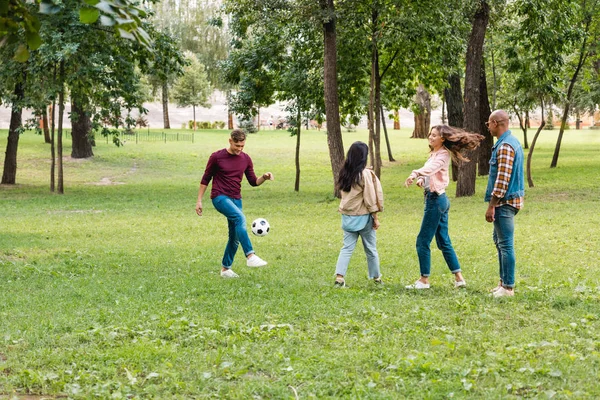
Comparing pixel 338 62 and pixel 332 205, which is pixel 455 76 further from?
pixel 332 205

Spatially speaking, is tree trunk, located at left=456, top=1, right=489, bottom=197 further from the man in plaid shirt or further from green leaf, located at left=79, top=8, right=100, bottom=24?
green leaf, located at left=79, top=8, right=100, bottom=24

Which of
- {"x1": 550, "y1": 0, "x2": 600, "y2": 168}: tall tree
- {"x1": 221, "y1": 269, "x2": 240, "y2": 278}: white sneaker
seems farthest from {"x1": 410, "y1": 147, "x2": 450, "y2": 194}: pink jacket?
{"x1": 550, "y1": 0, "x2": 600, "y2": 168}: tall tree

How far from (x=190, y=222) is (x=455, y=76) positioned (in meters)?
Answer: 13.2

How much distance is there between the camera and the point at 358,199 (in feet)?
31.2

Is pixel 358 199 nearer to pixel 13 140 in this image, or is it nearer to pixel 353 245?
pixel 353 245

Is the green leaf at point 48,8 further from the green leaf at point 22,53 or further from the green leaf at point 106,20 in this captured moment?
the green leaf at point 22,53

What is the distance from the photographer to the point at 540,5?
2264 cm

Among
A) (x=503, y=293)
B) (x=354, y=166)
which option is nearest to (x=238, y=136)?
(x=354, y=166)

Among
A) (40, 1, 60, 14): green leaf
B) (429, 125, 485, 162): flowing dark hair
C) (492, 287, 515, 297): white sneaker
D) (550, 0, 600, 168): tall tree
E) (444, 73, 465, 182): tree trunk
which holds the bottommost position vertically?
(492, 287, 515, 297): white sneaker

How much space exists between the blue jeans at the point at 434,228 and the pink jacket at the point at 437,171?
0.11 m

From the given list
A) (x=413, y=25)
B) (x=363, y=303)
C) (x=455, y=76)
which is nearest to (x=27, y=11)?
(x=363, y=303)

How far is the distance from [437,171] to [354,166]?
0.99 meters

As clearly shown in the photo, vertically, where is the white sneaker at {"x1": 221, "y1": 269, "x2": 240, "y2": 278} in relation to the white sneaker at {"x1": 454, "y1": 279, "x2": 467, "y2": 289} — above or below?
below

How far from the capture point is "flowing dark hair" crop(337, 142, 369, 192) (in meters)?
9.34
